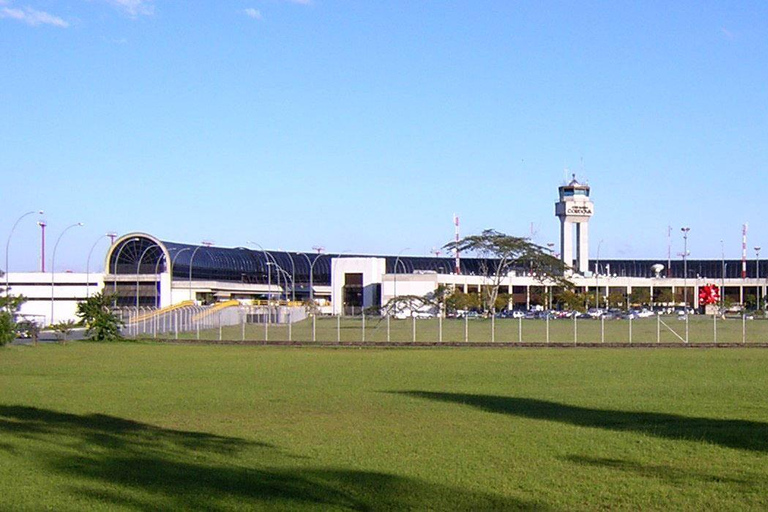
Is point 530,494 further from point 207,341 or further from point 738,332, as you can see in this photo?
point 738,332

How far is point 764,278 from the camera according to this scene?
14475cm

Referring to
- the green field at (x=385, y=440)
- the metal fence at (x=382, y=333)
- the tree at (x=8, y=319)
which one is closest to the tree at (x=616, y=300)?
the metal fence at (x=382, y=333)

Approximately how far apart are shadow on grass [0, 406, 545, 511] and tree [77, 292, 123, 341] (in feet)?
139

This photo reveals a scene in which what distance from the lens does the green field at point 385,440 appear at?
1198cm

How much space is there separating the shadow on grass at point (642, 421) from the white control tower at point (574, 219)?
120 meters

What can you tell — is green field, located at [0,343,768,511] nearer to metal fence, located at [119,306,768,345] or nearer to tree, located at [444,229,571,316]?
metal fence, located at [119,306,768,345]

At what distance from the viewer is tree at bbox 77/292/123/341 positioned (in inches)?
2325

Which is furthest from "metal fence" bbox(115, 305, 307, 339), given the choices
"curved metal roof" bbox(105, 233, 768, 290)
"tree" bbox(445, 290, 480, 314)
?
"tree" bbox(445, 290, 480, 314)

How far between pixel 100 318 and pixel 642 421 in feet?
148

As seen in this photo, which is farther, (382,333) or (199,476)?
(382,333)

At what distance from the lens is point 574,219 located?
14275cm

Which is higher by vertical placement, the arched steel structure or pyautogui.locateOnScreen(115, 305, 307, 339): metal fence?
the arched steel structure

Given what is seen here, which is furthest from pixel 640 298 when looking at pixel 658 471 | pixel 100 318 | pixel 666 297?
pixel 658 471

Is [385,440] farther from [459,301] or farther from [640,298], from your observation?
[640,298]
